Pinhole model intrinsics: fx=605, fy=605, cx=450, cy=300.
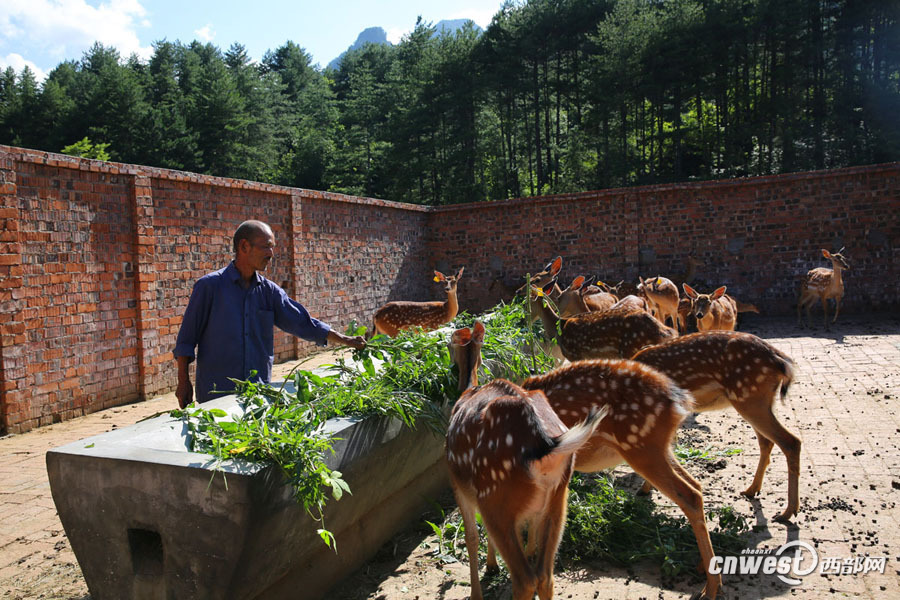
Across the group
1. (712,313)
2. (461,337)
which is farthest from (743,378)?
(712,313)

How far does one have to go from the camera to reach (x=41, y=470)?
6285 mm

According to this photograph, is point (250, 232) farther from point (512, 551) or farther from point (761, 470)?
point (761, 470)

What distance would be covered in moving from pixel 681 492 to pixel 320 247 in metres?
11.1

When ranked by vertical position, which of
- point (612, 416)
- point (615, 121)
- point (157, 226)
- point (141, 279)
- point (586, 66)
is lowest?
point (612, 416)

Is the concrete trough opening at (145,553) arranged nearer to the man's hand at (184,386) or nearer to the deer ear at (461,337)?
the man's hand at (184,386)

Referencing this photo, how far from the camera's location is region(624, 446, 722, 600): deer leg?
12.2ft

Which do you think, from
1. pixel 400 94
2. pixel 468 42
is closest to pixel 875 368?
pixel 468 42

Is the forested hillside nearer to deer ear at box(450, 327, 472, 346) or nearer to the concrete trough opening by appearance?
deer ear at box(450, 327, 472, 346)

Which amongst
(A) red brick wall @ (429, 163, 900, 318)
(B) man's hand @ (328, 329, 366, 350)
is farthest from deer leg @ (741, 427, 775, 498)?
(A) red brick wall @ (429, 163, 900, 318)

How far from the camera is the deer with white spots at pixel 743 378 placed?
4.80m

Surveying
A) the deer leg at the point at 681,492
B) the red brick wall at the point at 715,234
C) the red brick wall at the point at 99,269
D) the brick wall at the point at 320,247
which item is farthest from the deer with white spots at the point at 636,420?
the red brick wall at the point at 715,234

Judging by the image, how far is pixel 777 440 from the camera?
Result: 4785 millimetres

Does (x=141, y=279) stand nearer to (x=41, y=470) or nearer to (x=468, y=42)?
(x=41, y=470)

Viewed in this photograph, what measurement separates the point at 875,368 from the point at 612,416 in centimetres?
785
